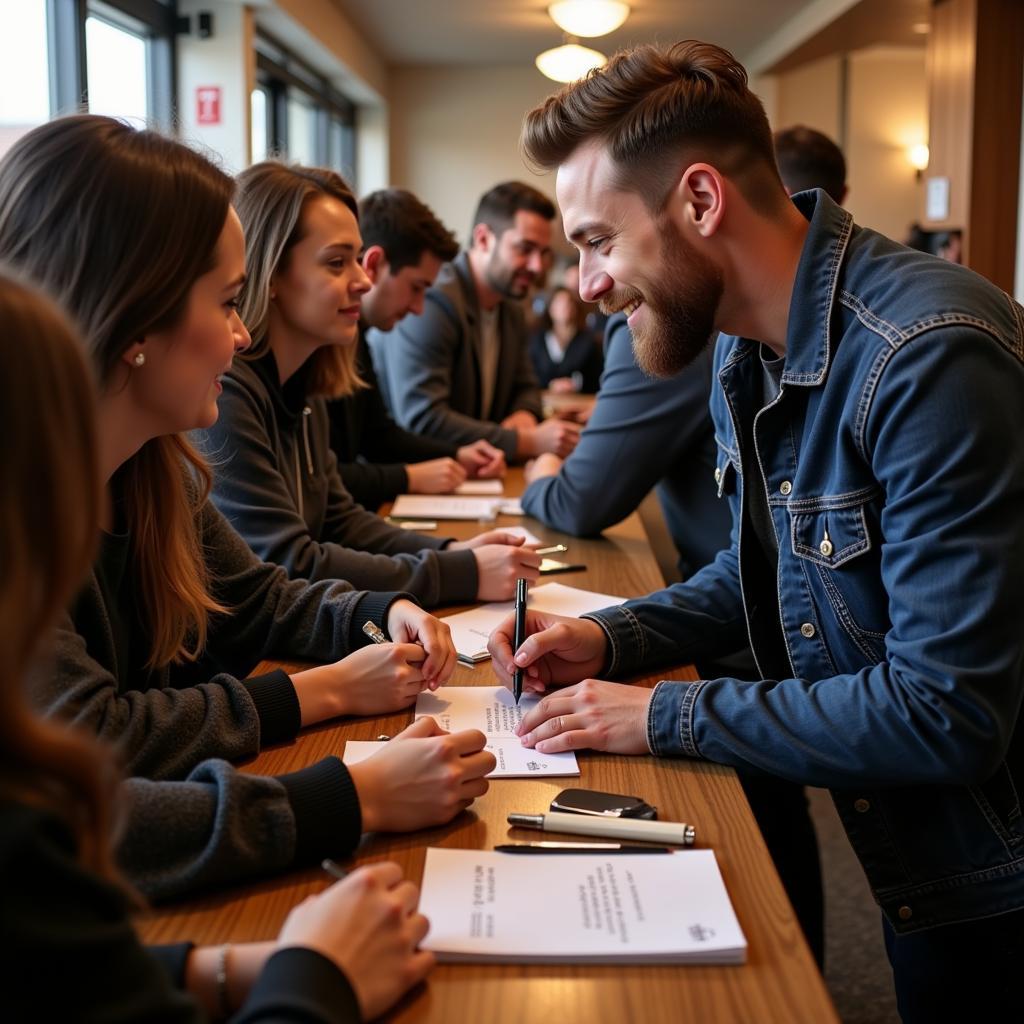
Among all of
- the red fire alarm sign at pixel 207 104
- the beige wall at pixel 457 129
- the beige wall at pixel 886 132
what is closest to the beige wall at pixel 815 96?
the beige wall at pixel 886 132

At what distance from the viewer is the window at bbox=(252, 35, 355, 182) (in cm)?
611

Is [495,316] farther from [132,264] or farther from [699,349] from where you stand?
[132,264]

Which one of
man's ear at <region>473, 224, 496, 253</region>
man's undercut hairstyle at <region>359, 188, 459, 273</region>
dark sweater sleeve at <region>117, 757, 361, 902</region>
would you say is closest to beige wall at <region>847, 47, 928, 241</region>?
man's ear at <region>473, 224, 496, 253</region>

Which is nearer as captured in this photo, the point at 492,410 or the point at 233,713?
the point at 233,713

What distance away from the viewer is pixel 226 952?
81cm

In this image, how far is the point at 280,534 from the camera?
5.98ft

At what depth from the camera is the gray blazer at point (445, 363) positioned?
3.49 meters

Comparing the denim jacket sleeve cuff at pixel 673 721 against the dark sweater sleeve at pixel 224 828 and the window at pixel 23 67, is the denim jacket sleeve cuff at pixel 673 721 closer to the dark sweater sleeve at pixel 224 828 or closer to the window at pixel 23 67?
the dark sweater sleeve at pixel 224 828

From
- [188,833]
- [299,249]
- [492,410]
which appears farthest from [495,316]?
[188,833]

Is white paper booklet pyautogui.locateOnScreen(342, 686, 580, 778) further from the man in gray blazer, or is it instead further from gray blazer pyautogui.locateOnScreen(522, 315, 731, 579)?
the man in gray blazer

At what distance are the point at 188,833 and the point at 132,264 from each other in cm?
54

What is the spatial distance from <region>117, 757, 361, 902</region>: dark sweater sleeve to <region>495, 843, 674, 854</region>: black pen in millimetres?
136

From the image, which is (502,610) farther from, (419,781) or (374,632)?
(419,781)

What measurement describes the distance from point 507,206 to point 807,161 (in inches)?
58.5
